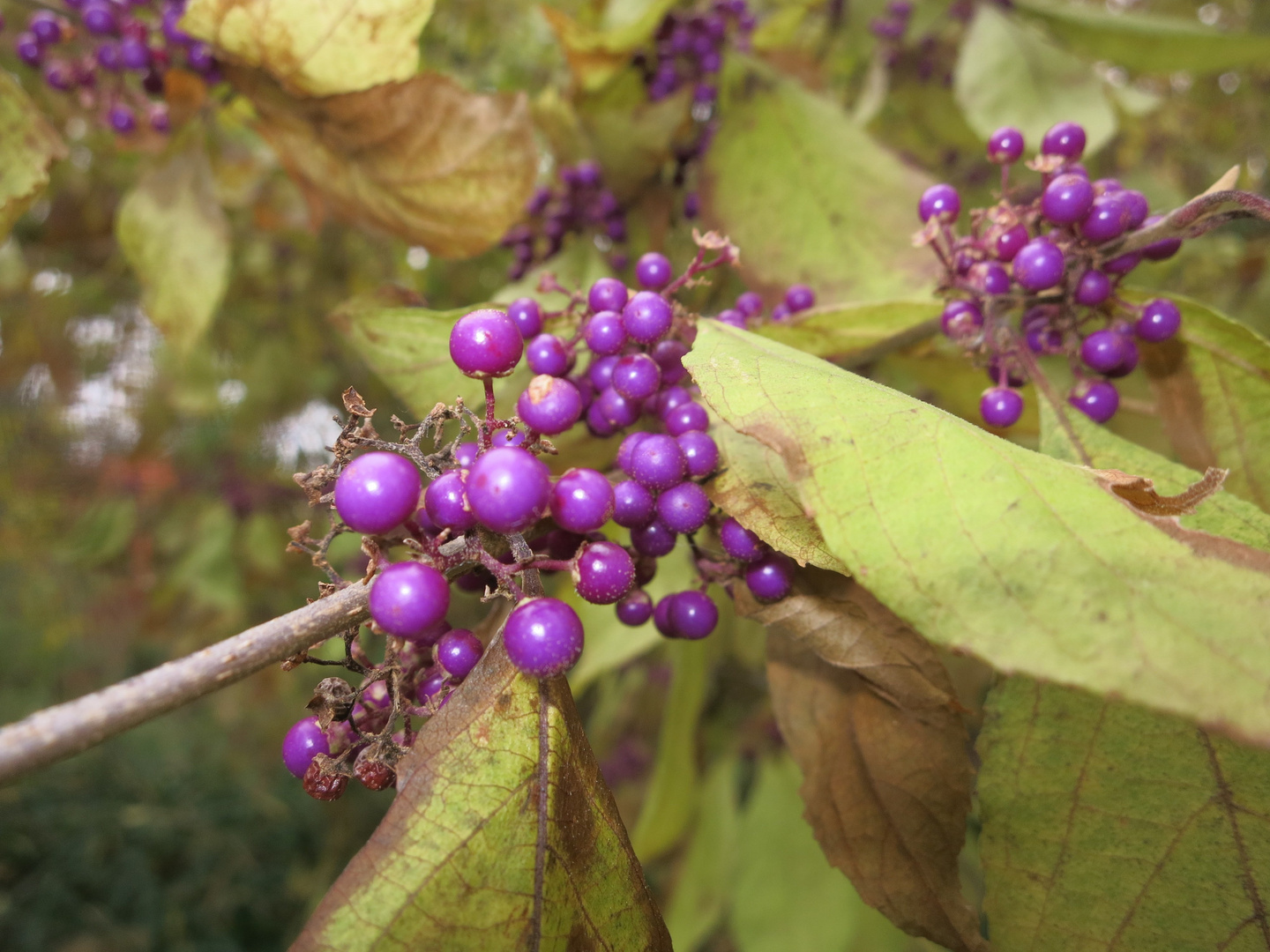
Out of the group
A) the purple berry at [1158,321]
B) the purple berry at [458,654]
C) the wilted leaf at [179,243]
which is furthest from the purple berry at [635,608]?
the wilted leaf at [179,243]

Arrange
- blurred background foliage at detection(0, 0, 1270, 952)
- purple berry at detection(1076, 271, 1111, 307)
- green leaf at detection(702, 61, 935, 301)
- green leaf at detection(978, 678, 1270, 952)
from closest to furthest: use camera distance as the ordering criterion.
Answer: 1. green leaf at detection(978, 678, 1270, 952)
2. purple berry at detection(1076, 271, 1111, 307)
3. green leaf at detection(702, 61, 935, 301)
4. blurred background foliage at detection(0, 0, 1270, 952)

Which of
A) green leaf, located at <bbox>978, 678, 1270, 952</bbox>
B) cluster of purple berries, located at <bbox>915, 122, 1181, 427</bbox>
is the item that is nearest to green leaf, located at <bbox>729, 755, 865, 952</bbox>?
green leaf, located at <bbox>978, 678, 1270, 952</bbox>

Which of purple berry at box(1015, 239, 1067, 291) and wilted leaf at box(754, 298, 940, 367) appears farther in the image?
wilted leaf at box(754, 298, 940, 367)

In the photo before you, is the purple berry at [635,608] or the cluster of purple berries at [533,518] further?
the purple berry at [635,608]

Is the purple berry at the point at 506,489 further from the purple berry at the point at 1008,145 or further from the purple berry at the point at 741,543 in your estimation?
the purple berry at the point at 1008,145

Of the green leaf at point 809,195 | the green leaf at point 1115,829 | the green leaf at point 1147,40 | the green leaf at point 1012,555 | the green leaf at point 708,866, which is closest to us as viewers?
the green leaf at point 1012,555

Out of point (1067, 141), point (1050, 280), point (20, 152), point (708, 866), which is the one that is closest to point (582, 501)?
point (1050, 280)

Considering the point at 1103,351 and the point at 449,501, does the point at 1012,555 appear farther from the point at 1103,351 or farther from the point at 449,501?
the point at 1103,351

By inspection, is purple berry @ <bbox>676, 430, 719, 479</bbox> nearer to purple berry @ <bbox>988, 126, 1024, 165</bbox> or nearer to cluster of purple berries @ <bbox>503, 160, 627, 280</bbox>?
purple berry @ <bbox>988, 126, 1024, 165</bbox>
